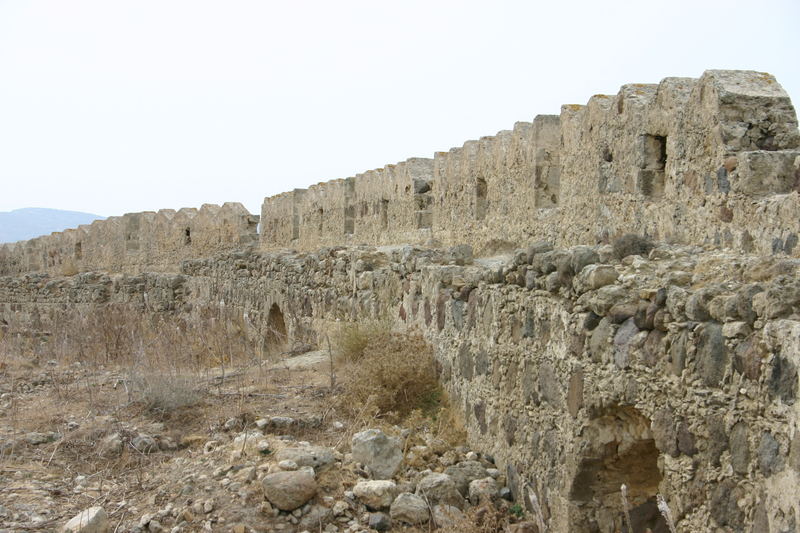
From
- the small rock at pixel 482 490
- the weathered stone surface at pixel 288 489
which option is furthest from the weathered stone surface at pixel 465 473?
the weathered stone surface at pixel 288 489

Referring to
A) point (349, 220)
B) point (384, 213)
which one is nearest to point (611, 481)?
point (384, 213)

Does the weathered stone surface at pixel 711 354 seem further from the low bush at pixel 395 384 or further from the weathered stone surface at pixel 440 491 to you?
the low bush at pixel 395 384

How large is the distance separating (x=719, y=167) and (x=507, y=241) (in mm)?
3583

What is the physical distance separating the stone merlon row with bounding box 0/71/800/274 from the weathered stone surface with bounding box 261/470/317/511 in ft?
9.37

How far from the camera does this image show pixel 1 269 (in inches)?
934

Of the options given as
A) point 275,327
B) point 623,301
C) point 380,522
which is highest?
point 623,301

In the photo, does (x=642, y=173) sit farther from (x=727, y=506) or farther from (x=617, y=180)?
(x=727, y=506)

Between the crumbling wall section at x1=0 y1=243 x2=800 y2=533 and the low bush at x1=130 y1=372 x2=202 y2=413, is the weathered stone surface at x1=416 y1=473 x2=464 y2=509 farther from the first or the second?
the low bush at x1=130 y1=372 x2=202 y2=413

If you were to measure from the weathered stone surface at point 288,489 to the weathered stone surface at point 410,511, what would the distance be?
0.48 meters

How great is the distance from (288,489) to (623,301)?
210 centimetres

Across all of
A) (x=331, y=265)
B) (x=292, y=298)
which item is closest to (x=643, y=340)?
(x=331, y=265)

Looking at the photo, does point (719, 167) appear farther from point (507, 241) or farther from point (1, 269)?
point (1, 269)

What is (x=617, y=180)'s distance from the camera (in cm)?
605

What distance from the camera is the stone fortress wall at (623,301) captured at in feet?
8.82
